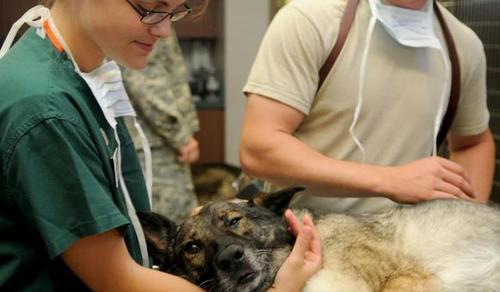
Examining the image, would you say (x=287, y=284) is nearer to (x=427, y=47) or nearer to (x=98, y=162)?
(x=98, y=162)

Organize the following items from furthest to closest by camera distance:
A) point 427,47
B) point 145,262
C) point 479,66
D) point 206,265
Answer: point 479,66, point 427,47, point 206,265, point 145,262

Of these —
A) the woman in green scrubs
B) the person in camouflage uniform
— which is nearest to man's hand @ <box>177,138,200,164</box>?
the person in camouflage uniform

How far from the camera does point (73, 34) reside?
3.82ft

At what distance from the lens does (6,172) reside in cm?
102

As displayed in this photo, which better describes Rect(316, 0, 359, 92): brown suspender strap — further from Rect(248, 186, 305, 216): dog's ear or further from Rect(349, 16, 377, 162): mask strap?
Rect(248, 186, 305, 216): dog's ear

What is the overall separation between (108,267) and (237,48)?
150 inches

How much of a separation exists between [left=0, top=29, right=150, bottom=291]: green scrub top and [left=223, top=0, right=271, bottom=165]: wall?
362cm

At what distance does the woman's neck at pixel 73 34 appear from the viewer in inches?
45.4

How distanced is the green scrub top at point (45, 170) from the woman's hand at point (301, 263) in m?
0.40

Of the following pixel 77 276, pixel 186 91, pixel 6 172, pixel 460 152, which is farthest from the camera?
pixel 186 91

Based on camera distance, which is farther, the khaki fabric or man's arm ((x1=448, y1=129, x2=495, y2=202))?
man's arm ((x1=448, y1=129, x2=495, y2=202))

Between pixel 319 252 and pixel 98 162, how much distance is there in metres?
0.59

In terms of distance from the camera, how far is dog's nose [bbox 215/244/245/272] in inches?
57.3

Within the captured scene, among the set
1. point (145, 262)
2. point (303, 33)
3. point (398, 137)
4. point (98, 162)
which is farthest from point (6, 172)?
point (398, 137)
